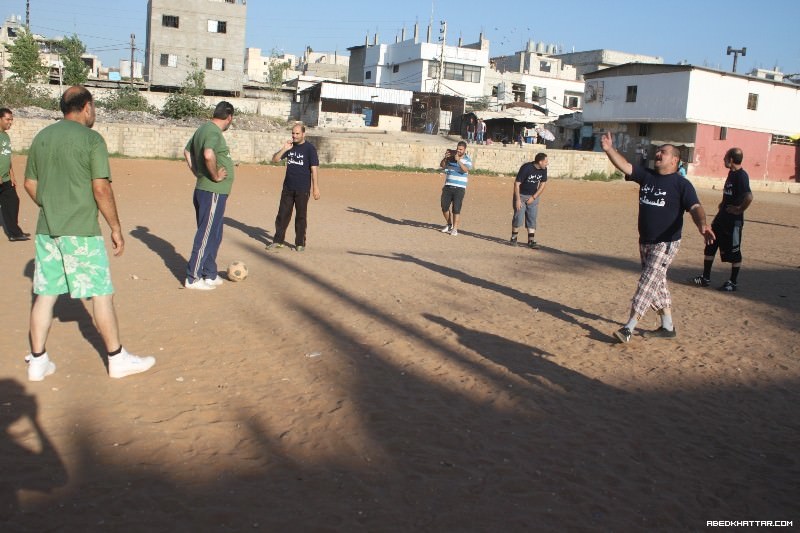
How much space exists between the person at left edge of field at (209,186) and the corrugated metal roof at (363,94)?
4573 cm

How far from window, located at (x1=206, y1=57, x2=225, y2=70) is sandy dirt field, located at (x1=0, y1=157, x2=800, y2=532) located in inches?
2031

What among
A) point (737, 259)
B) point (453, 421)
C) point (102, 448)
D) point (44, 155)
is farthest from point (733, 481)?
point (737, 259)

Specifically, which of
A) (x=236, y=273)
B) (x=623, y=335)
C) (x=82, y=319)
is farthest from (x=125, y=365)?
(x=623, y=335)

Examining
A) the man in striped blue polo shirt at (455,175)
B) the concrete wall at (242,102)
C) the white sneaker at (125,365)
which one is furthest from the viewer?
the concrete wall at (242,102)

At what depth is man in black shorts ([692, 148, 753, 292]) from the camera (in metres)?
9.77

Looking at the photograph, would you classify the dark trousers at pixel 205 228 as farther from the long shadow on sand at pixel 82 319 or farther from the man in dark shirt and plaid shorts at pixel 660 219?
the man in dark shirt and plaid shorts at pixel 660 219

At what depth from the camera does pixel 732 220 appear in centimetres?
1005

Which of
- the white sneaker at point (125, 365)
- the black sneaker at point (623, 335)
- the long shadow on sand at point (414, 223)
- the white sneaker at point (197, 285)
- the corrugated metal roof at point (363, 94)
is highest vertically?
the corrugated metal roof at point (363, 94)

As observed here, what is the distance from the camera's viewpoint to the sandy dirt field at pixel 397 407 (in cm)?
367

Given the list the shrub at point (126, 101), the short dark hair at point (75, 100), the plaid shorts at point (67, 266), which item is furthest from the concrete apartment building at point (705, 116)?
the plaid shorts at point (67, 266)

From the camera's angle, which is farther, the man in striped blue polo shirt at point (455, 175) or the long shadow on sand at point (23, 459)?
the man in striped blue polo shirt at point (455, 175)

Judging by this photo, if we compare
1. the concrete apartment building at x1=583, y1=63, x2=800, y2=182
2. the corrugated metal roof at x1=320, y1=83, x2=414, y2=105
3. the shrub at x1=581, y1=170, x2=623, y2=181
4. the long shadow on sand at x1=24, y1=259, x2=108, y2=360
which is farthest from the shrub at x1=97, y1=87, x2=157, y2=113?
the long shadow on sand at x1=24, y1=259, x2=108, y2=360

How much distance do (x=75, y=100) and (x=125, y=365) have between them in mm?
1900

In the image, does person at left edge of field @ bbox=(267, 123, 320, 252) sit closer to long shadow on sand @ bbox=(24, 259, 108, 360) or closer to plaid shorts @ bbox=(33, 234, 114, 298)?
long shadow on sand @ bbox=(24, 259, 108, 360)
